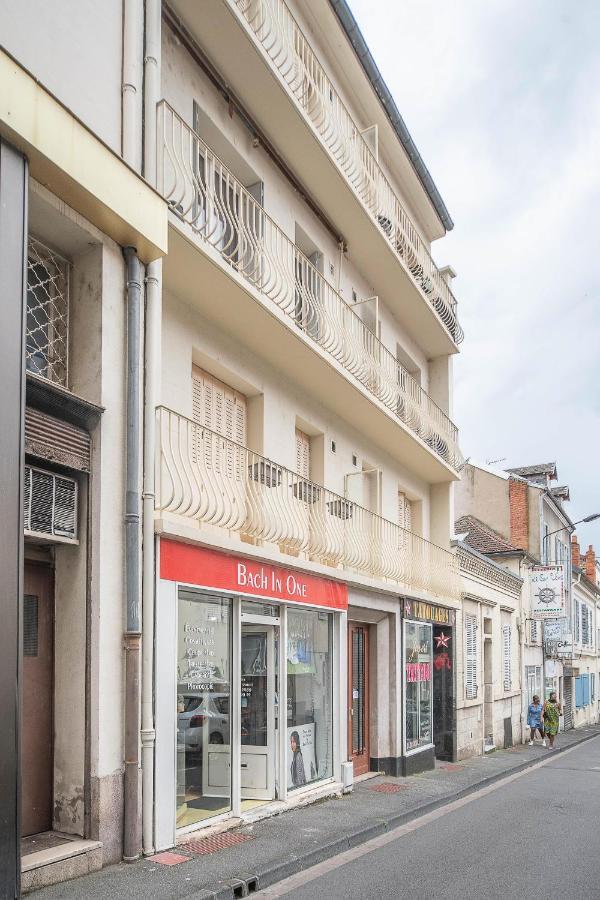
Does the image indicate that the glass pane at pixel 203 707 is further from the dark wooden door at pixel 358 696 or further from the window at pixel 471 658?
the window at pixel 471 658

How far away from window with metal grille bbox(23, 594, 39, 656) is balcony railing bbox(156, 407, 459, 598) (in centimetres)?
149

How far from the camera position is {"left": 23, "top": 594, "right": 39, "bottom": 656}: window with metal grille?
765 cm

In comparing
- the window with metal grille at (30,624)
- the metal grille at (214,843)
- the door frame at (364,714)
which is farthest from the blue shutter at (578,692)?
the window with metal grille at (30,624)

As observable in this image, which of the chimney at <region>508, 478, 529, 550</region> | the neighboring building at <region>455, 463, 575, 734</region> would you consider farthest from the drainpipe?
the chimney at <region>508, 478, 529, 550</region>

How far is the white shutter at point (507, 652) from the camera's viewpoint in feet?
80.3

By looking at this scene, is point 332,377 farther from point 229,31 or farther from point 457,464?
point 457,464

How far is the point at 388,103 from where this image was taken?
16109 millimetres

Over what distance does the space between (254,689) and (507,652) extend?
51.6ft

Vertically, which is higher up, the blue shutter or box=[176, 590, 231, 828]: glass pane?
box=[176, 590, 231, 828]: glass pane

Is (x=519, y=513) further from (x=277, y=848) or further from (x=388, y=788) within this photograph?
(x=277, y=848)

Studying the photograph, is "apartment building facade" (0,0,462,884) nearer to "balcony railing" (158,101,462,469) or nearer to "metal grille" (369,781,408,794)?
"balcony railing" (158,101,462,469)

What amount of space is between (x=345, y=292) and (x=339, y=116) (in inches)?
112

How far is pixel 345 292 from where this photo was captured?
604 inches

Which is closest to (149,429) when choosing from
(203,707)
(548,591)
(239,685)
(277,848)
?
(203,707)
